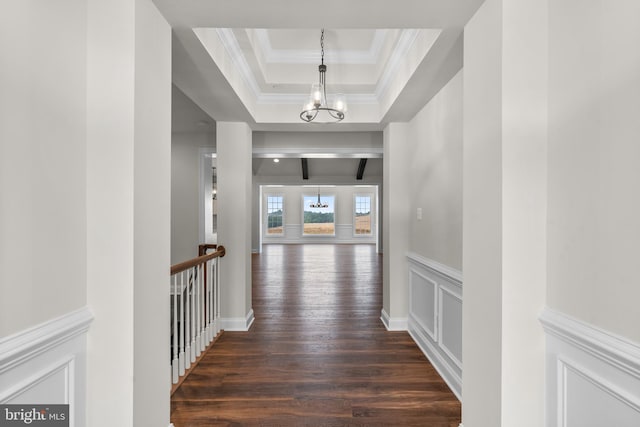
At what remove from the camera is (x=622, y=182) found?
1016mm

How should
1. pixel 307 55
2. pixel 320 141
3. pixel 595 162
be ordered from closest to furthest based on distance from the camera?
pixel 595 162 < pixel 307 55 < pixel 320 141

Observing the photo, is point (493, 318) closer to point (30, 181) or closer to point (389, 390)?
point (389, 390)

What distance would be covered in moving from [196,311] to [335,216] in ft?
35.6

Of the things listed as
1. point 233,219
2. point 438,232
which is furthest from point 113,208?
point 438,232

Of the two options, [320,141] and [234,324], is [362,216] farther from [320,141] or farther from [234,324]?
[234,324]

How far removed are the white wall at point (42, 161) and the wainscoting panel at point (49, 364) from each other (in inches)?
1.9

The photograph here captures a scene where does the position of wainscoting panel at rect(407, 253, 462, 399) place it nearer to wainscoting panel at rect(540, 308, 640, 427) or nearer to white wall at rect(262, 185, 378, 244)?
wainscoting panel at rect(540, 308, 640, 427)

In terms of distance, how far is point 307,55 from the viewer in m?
3.23

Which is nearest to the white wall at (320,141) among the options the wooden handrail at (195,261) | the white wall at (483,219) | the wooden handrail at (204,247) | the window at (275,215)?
the wooden handrail at (204,247)

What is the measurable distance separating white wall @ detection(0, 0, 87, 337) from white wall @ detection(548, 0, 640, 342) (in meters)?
1.99


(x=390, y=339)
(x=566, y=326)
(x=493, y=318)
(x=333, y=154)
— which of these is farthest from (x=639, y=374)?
(x=333, y=154)

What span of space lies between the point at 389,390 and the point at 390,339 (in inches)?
38.6

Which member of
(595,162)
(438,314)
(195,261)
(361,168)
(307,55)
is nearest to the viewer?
(595,162)

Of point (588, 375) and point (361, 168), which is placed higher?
point (361, 168)
